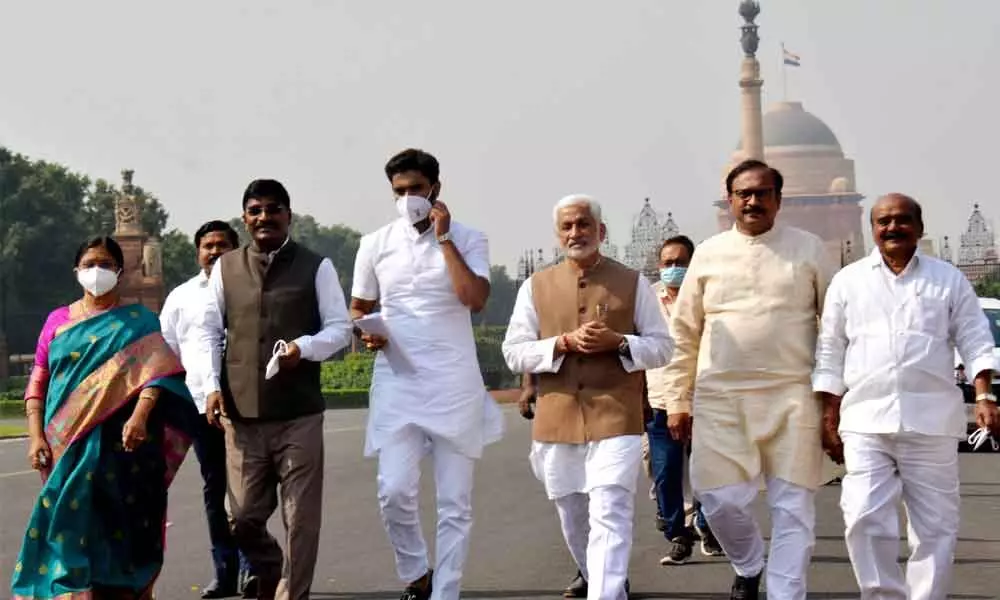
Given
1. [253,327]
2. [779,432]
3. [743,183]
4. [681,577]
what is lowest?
[681,577]

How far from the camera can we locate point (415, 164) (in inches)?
312

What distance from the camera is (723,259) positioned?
306 inches

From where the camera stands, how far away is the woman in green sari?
736cm

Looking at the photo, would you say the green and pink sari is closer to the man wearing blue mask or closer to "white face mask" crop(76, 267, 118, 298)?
"white face mask" crop(76, 267, 118, 298)

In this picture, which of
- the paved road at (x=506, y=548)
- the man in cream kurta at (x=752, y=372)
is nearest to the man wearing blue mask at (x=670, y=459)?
the paved road at (x=506, y=548)

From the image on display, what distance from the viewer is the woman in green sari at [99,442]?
24.2 feet

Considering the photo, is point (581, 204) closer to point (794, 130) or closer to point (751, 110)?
point (751, 110)

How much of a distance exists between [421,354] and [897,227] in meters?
1.99

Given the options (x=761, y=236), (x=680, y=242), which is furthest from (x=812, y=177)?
(x=761, y=236)

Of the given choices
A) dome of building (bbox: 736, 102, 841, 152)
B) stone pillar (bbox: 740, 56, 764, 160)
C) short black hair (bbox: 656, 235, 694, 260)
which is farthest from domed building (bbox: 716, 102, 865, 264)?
short black hair (bbox: 656, 235, 694, 260)

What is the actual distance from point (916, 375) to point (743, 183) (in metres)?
1.08

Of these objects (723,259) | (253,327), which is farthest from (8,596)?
(723,259)

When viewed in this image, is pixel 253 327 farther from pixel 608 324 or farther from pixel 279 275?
pixel 608 324

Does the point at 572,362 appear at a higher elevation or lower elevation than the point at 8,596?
higher
